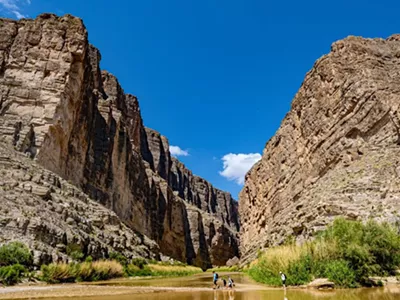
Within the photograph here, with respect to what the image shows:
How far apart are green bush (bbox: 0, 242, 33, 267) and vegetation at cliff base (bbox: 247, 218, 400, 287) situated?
48.4 feet

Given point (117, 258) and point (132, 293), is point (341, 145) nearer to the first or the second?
point (117, 258)

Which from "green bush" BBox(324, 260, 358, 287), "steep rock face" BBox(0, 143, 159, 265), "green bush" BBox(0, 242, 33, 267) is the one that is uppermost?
"steep rock face" BBox(0, 143, 159, 265)

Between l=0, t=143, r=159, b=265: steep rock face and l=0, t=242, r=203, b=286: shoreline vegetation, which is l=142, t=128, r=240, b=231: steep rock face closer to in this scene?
l=0, t=143, r=159, b=265: steep rock face

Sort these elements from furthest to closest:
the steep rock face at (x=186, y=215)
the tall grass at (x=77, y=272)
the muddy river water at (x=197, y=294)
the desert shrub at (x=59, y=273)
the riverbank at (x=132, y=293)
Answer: the steep rock face at (x=186, y=215) → the tall grass at (x=77, y=272) → the desert shrub at (x=59, y=273) → the riverbank at (x=132, y=293) → the muddy river water at (x=197, y=294)

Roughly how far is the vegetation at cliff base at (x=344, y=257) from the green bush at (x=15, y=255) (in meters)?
14.8

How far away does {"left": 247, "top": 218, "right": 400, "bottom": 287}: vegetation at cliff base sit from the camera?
58.0 ft

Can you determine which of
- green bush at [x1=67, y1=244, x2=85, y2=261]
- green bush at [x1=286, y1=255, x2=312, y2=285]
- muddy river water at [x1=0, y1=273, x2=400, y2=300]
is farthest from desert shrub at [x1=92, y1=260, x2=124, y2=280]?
green bush at [x1=286, y1=255, x2=312, y2=285]

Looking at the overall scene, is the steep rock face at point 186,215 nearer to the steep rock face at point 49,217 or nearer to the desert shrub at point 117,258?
the steep rock face at point 49,217

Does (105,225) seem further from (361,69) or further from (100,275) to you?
(361,69)

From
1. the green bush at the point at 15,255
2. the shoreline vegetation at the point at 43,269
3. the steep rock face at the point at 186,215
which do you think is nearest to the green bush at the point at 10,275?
the shoreline vegetation at the point at 43,269

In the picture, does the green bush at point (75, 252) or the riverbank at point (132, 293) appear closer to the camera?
the riverbank at point (132, 293)

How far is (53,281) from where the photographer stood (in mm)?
21391

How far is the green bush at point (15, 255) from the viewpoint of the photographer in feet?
69.6

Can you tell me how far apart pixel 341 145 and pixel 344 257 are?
24.5 m
